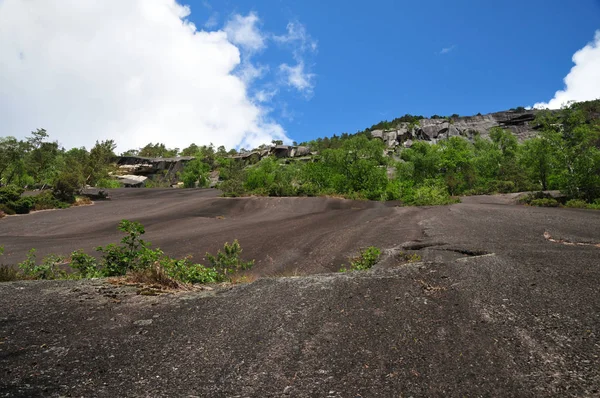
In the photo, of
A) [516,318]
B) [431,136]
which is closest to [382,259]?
[516,318]

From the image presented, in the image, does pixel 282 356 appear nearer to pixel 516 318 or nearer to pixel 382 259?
pixel 516 318

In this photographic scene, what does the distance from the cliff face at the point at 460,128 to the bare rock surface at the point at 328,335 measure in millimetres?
103900

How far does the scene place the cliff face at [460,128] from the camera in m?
104

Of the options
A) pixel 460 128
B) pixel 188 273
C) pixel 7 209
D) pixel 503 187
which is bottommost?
pixel 188 273

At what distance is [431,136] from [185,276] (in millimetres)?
111335

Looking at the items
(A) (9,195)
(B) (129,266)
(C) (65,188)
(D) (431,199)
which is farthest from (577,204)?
(C) (65,188)

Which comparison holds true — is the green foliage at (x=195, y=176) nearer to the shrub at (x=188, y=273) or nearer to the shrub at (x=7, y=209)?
the shrub at (x=7, y=209)

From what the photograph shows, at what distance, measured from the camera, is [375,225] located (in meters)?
13.6

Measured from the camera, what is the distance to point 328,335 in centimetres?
347

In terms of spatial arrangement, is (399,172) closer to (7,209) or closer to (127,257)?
(7,209)

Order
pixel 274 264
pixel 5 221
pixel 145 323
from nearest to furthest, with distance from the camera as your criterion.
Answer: pixel 145 323 → pixel 274 264 → pixel 5 221

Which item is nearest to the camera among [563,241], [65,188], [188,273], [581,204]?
[188,273]

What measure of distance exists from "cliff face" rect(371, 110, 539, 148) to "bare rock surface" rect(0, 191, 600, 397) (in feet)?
341

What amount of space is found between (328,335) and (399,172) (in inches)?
1817
